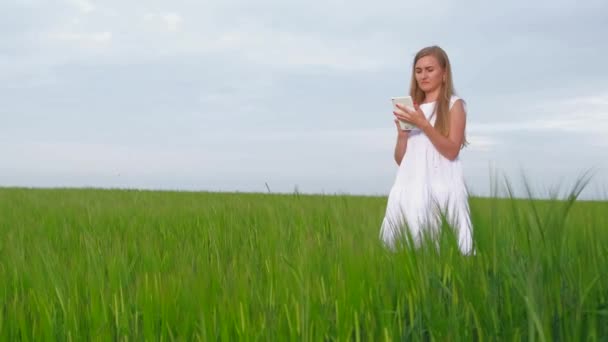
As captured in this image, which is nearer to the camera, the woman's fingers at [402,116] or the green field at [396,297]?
the green field at [396,297]

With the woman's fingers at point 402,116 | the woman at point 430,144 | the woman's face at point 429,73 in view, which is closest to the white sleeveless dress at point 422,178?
the woman at point 430,144

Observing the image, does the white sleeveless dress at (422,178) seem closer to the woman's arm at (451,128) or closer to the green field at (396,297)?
the woman's arm at (451,128)

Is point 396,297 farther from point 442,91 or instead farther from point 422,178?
point 442,91

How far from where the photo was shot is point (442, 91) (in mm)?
3723

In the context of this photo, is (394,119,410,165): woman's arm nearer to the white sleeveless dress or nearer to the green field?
the white sleeveless dress

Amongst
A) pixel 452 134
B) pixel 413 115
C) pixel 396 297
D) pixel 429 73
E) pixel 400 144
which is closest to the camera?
pixel 396 297

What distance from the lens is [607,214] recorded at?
256 centimetres

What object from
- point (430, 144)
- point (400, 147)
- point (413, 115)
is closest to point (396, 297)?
point (413, 115)

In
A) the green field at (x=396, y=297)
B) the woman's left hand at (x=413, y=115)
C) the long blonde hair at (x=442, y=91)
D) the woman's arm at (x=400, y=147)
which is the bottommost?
the green field at (x=396, y=297)

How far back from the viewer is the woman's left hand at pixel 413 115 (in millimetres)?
3447

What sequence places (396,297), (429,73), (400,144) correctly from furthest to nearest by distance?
(400,144)
(429,73)
(396,297)

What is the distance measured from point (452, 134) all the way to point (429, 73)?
432 mm

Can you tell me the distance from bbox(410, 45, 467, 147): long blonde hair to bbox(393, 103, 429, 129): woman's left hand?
0.69 ft

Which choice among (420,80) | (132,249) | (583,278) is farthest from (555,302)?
(420,80)
